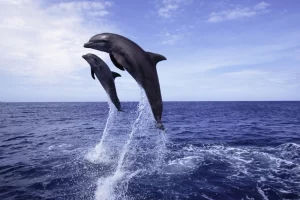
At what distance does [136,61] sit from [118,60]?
61 cm

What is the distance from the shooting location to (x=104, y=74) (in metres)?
10.3

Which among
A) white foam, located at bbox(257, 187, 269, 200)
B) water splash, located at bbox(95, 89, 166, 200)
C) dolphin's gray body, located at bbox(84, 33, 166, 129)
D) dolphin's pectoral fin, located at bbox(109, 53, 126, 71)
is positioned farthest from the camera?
white foam, located at bbox(257, 187, 269, 200)

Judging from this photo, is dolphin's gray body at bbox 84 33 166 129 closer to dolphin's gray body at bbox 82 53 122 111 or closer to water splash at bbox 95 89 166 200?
water splash at bbox 95 89 166 200

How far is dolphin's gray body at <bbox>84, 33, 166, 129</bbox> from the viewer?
24.9ft

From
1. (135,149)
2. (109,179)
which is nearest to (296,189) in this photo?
(109,179)

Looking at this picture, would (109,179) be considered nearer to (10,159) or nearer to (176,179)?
(176,179)

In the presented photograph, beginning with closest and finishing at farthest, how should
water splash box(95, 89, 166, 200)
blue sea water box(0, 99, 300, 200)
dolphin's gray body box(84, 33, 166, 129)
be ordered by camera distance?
dolphin's gray body box(84, 33, 166, 129), water splash box(95, 89, 166, 200), blue sea water box(0, 99, 300, 200)

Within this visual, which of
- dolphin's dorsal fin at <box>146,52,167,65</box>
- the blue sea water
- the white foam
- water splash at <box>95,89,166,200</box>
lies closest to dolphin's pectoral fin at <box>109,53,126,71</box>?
dolphin's dorsal fin at <box>146,52,167,65</box>

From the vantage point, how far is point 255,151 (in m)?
21.4

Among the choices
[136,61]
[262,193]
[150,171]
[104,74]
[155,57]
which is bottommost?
[262,193]

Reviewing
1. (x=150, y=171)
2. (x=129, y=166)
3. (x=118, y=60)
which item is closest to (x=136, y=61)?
(x=118, y=60)

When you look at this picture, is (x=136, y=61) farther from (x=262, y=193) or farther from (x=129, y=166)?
(x=129, y=166)

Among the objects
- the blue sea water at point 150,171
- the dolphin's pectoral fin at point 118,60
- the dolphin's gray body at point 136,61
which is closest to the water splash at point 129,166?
the blue sea water at point 150,171

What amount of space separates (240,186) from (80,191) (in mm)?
8956
